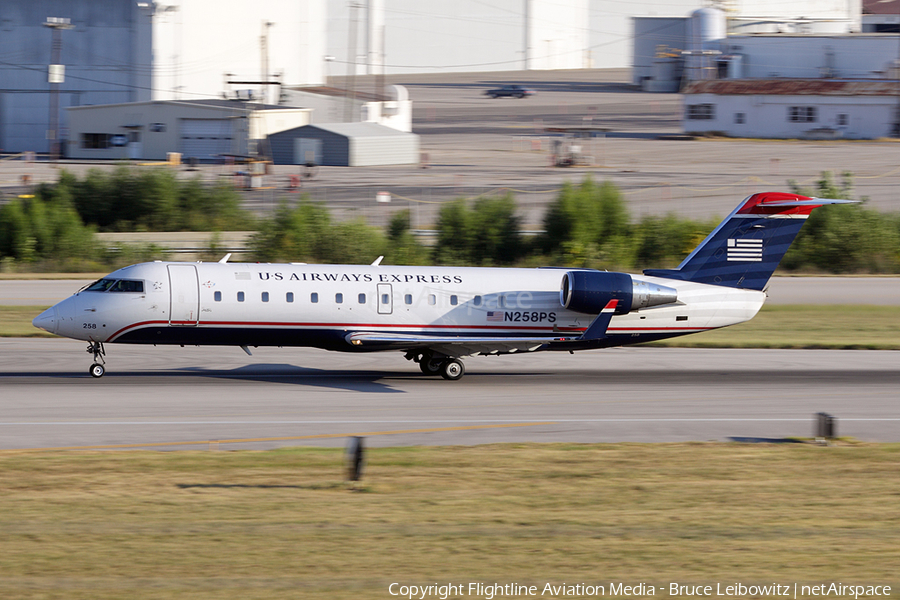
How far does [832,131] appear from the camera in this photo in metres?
92.0

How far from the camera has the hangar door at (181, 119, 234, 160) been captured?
82250mm

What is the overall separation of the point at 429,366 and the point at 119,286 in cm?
824

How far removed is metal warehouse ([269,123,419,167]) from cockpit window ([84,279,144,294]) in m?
56.6

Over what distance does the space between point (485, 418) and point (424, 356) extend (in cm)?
528

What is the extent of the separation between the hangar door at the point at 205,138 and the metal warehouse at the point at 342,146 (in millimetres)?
4013

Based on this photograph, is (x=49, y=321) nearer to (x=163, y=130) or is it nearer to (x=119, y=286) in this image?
(x=119, y=286)

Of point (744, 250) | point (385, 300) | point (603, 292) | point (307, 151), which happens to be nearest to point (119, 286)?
point (385, 300)

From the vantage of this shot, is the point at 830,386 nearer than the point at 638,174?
Yes

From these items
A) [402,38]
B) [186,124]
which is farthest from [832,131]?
[402,38]

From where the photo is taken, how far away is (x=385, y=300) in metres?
24.6

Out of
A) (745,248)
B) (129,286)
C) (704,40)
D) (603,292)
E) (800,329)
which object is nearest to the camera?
(129,286)

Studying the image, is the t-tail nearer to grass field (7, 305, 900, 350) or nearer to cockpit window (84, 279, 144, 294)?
grass field (7, 305, 900, 350)

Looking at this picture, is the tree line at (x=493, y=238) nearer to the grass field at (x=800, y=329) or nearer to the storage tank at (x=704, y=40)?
the grass field at (x=800, y=329)

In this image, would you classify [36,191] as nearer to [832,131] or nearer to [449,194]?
[449,194]
